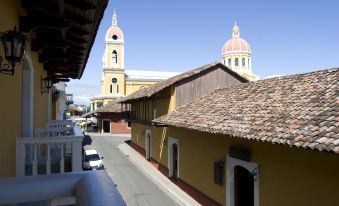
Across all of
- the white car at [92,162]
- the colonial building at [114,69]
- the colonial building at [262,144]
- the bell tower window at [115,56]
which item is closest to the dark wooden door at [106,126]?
the colonial building at [114,69]

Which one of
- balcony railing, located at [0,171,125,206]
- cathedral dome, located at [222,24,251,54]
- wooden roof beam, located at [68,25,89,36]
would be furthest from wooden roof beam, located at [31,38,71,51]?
cathedral dome, located at [222,24,251,54]

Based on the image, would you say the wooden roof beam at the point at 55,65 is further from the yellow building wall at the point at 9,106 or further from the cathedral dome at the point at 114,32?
the cathedral dome at the point at 114,32

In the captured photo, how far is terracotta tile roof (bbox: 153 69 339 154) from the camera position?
289 inches

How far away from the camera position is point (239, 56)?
60.7m

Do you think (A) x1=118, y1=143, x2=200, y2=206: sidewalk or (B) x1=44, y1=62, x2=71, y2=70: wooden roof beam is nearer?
(B) x1=44, y1=62, x2=71, y2=70: wooden roof beam

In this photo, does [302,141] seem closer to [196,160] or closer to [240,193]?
[240,193]

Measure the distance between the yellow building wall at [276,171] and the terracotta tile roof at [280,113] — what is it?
51 centimetres

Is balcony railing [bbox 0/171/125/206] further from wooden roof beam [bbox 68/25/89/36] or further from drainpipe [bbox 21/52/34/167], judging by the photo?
drainpipe [bbox 21/52/34/167]

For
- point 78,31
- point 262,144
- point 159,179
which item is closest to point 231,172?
point 262,144

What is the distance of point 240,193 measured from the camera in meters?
10.9

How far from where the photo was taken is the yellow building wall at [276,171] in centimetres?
696

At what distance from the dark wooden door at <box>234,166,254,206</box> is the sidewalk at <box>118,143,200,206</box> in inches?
111

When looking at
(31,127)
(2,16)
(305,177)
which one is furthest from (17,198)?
(305,177)

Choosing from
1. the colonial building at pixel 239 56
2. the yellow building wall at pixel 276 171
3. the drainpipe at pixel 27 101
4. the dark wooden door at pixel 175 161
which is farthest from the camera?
the colonial building at pixel 239 56
